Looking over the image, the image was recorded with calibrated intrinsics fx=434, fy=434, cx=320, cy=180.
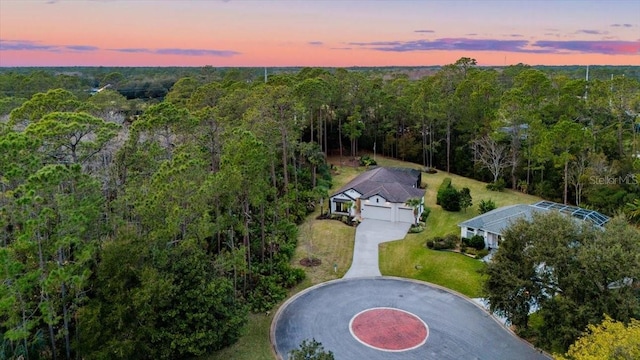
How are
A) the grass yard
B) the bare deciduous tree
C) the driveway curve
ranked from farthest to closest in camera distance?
1. the bare deciduous tree
2. the grass yard
3. the driveway curve

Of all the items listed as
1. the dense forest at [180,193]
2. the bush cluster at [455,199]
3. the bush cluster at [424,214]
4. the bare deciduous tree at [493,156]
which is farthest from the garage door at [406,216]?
the bare deciduous tree at [493,156]

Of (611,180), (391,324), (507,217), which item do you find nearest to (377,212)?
(507,217)

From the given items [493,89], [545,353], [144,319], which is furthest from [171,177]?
[493,89]

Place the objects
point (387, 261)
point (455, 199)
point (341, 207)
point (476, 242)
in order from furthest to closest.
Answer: point (341, 207) < point (455, 199) < point (476, 242) < point (387, 261)

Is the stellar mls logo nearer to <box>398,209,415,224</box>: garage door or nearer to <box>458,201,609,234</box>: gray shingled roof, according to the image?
<box>458,201,609,234</box>: gray shingled roof

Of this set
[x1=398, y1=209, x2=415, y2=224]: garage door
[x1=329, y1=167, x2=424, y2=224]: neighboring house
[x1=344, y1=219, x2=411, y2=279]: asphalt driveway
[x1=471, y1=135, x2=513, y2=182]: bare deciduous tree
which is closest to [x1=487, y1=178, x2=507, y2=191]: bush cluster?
[x1=471, y1=135, x2=513, y2=182]: bare deciduous tree

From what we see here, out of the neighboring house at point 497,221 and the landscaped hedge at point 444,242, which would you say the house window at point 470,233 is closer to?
the neighboring house at point 497,221

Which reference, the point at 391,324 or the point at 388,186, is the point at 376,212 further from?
the point at 391,324
